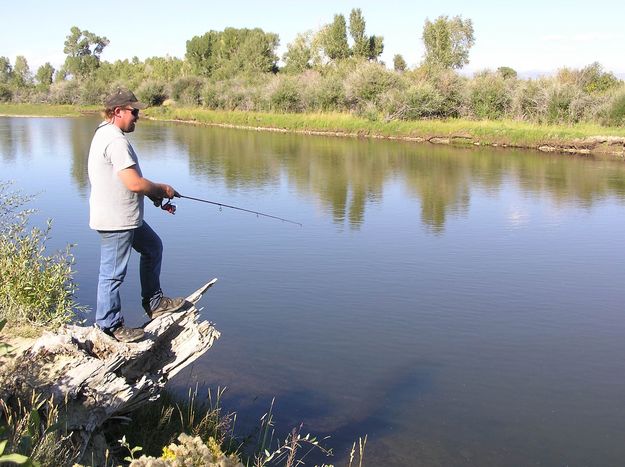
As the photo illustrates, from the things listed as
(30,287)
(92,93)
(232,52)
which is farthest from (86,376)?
(232,52)

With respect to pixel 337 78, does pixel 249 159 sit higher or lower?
lower

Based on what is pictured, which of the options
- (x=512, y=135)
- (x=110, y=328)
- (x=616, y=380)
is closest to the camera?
(x=110, y=328)

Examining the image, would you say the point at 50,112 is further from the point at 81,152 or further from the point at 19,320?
the point at 19,320

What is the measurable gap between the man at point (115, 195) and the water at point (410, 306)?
170cm

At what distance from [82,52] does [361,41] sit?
46783mm

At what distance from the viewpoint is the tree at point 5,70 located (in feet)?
316

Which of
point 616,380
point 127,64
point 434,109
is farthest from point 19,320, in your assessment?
point 127,64

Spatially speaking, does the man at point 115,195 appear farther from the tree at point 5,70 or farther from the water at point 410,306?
the tree at point 5,70

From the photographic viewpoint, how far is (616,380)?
22.2 feet

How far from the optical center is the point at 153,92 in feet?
195

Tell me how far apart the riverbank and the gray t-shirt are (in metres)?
25.4

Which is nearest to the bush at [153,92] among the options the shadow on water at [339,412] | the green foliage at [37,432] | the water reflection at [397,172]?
the water reflection at [397,172]

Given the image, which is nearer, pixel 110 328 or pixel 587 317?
pixel 110 328

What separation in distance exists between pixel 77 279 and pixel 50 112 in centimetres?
5497
